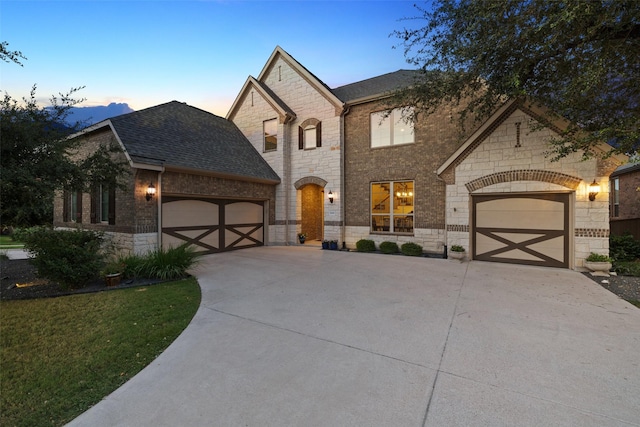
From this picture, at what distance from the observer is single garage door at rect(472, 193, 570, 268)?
28.7 ft

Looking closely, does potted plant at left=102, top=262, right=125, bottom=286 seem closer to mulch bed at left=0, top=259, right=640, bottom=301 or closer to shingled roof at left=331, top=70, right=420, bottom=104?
mulch bed at left=0, top=259, right=640, bottom=301

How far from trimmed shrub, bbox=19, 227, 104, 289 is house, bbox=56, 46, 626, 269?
8.19 ft

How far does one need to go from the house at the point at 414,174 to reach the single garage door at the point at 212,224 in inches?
49.7

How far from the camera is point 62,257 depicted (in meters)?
6.41

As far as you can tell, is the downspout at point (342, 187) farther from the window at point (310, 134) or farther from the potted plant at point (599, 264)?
the potted plant at point (599, 264)

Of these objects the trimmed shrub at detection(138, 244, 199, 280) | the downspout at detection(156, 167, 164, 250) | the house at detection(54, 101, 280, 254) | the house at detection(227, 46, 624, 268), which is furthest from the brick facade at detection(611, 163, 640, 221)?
the downspout at detection(156, 167, 164, 250)

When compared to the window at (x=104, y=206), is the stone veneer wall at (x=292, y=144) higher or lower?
higher

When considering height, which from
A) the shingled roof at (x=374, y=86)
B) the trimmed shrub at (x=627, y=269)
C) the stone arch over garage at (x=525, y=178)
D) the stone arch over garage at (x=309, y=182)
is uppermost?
the shingled roof at (x=374, y=86)

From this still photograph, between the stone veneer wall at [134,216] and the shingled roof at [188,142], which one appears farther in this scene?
the shingled roof at [188,142]

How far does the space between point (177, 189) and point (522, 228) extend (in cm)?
1266

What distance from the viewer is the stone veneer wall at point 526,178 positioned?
8.11m

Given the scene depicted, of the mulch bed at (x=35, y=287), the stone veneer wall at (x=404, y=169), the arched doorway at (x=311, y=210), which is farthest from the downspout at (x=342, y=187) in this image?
the mulch bed at (x=35, y=287)

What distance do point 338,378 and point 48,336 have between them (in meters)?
4.59

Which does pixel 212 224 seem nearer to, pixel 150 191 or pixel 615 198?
pixel 150 191
